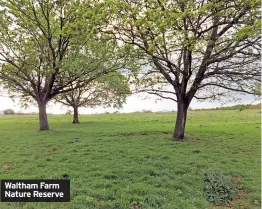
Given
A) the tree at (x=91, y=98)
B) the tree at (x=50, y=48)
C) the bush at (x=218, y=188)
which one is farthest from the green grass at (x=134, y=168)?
the tree at (x=91, y=98)

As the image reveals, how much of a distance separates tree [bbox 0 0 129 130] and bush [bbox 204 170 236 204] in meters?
11.8

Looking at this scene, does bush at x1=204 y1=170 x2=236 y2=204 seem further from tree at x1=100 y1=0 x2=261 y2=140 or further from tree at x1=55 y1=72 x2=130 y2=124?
tree at x1=55 y1=72 x2=130 y2=124

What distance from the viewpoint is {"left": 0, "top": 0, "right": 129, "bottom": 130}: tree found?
68.4 feet

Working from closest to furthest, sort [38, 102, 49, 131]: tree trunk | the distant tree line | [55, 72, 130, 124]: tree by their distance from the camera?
the distant tree line, [38, 102, 49, 131]: tree trunk, [55, 72, 130, 124]: tree

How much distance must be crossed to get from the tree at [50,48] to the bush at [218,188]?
38.6 ft

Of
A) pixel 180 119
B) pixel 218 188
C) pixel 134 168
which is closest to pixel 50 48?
pixel 180 119

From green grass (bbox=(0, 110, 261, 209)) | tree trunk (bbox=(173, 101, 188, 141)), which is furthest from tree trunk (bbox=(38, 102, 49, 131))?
tree trunk (bbox=(173, 101, 188, 141))

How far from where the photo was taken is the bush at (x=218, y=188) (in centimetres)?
904

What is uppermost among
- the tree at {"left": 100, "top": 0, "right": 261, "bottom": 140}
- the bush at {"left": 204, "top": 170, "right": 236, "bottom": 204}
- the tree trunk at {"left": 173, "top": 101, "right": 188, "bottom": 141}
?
the tree at {"left": 100, "top": 0, "right": 261, "bottom": 140}

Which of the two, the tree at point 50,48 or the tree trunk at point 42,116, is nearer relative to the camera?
the tree at point 50,48

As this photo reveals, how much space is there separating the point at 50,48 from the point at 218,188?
19.1 metres

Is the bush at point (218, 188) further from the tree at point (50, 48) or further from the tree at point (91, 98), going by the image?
the tree at point (91, 98)

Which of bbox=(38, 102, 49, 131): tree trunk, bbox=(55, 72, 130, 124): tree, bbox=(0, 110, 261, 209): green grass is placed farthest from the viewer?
bbox=(55, 72, 130, 124): tree

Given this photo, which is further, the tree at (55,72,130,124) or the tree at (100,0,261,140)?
the tree at (55,72,130,124)
